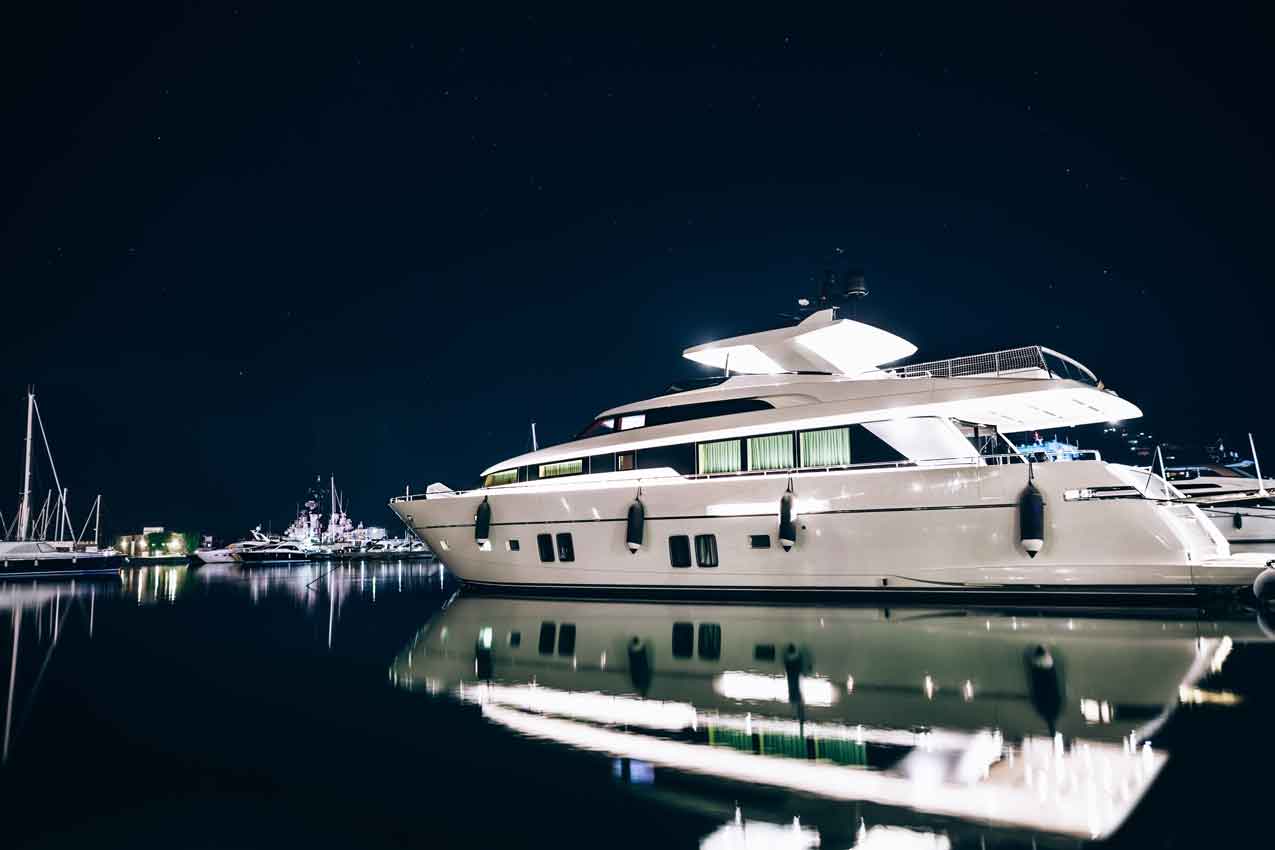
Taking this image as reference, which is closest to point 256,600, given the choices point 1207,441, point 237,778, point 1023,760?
point 237,778

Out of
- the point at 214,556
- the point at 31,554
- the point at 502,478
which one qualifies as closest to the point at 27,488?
the point at 31,554

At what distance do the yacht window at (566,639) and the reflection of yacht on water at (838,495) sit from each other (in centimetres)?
355

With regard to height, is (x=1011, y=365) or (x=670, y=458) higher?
(x=1011, y=365)

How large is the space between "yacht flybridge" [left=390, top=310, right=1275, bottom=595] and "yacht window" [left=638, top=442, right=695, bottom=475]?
0.04 meters

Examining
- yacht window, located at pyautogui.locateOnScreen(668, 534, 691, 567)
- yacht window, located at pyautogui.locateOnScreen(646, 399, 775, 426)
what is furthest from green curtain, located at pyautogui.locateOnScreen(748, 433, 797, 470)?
yacht window, located at pyautogui.locateOnScreen(668, 534, 691, 567)

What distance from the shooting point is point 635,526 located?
14188 millimetres

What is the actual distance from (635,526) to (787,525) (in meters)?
3.04

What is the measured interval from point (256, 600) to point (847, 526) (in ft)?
46.9

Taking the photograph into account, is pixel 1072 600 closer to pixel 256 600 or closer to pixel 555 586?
pixel 555 586

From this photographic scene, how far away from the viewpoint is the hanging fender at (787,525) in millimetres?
12633

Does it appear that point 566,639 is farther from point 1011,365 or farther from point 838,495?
point 1011,365

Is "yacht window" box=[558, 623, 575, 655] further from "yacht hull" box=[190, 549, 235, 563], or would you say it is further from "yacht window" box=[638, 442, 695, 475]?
"yacht hull" box=[190, 549, 235, 563]

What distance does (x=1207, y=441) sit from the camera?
182ft

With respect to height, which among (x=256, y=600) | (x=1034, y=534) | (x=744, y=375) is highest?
(x=744, y=375)
